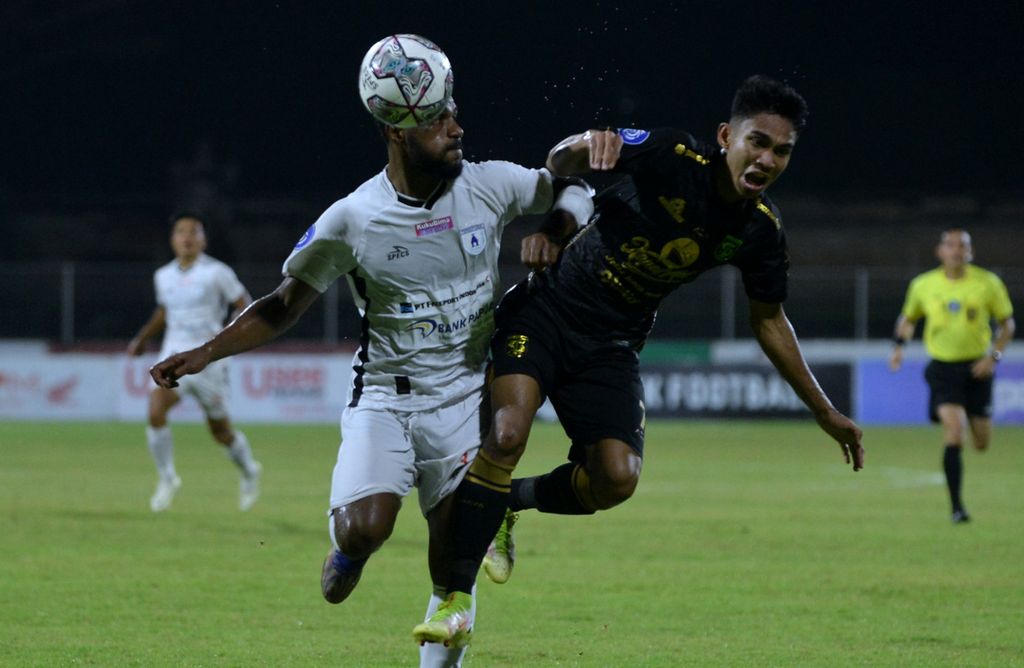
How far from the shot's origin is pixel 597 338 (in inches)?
267

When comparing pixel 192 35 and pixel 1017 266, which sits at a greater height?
pixel 192 35

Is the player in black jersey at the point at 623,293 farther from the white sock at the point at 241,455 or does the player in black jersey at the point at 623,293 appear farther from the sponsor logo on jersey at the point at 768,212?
the white sock at the point at 241,455

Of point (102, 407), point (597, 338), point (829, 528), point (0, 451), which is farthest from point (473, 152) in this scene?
point (102, 407)

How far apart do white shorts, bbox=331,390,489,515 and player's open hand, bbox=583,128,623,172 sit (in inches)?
43.2

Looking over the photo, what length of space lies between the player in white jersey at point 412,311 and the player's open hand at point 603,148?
150mm

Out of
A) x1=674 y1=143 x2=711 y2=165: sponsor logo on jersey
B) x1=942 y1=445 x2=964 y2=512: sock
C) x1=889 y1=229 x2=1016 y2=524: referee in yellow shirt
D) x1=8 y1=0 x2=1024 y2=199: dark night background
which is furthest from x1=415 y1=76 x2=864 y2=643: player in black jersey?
x1=8 y1=0 x2=1024 y2=199: dark night background

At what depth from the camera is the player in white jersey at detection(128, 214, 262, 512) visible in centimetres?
1384

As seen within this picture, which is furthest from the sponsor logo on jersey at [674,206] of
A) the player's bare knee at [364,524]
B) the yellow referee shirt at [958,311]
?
the yellow referee shirt at [958,311]

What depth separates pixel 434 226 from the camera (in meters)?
6.05

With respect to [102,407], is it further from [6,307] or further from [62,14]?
[62,14]

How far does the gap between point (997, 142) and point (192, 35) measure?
22999 millimetres

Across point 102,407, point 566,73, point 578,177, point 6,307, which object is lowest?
point 102,407

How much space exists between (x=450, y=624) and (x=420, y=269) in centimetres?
141

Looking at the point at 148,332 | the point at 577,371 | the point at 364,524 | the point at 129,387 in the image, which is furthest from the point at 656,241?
the point at 129,387
